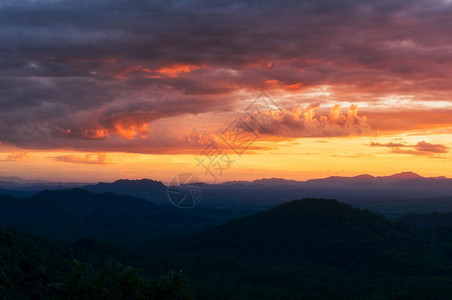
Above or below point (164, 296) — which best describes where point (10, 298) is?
below

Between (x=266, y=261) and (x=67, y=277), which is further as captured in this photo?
(x=266, y=261)

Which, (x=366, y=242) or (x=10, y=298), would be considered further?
(x=366, y=242)

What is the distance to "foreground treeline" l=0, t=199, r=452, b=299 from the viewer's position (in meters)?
54.4

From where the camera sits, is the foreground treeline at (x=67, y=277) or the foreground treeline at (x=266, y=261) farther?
the foreground treeline at (x=266, y=261)

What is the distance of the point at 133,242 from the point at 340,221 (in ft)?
266

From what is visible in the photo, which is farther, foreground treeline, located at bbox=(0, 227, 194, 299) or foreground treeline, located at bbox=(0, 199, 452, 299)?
foreground treeline, located at bbox=(0, 199, 452, 299)

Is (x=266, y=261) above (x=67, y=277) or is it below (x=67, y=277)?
below

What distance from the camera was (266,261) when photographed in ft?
384

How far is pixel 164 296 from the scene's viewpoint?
2973 cm

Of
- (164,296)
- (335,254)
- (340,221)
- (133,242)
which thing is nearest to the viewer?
(164,296)

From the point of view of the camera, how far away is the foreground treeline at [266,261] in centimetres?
5438

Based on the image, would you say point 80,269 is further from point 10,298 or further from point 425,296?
point 425,296

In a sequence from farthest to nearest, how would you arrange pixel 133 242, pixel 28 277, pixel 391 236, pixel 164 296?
1. pixel 133 242
2. pixel 391 236
3. pixel 28 277
4. pixel 164 296

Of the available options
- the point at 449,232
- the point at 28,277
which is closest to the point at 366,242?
the point at 449,232
